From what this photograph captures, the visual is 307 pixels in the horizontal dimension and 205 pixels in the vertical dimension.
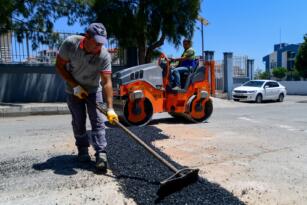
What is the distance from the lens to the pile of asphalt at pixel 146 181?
385 centimetres

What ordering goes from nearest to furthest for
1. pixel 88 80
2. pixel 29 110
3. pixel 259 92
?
1. pixel 88 80
2. pixel 29 110
3. pixel 259 92

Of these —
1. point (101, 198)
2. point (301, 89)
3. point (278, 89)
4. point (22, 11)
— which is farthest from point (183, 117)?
point (301, 89)

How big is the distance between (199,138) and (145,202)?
362 centimetres

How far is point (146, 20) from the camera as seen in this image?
17.3 m

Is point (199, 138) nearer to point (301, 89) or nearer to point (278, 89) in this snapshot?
point (278, 89)

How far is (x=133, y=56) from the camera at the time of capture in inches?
696

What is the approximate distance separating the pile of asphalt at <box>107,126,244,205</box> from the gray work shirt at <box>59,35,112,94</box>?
1115 millimetres

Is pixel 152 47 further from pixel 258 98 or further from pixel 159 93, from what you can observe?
pixel 159 93

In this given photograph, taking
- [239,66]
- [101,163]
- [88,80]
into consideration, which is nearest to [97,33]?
[88,80]

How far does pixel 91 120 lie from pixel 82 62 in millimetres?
780

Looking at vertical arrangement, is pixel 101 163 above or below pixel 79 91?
below

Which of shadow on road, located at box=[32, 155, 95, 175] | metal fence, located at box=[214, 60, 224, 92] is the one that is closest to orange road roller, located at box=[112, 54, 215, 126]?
shadow on road, located at box=[32, 155, 95, 175]

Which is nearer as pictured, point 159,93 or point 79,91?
point 79,91

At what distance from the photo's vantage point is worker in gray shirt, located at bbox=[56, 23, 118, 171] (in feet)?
15.3
